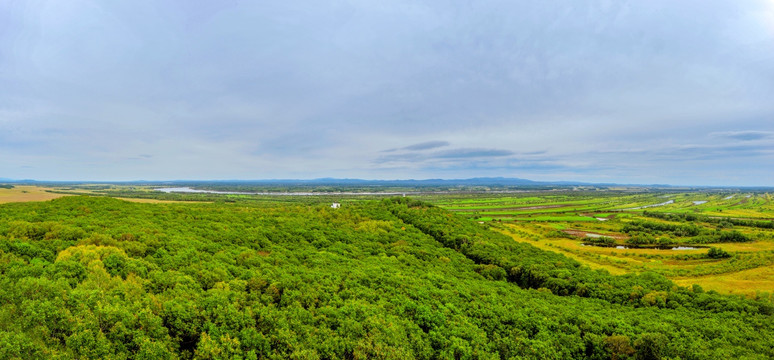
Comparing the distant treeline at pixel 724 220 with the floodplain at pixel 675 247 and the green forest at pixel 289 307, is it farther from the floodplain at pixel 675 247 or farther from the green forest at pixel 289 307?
the green forest at pixel 289 307

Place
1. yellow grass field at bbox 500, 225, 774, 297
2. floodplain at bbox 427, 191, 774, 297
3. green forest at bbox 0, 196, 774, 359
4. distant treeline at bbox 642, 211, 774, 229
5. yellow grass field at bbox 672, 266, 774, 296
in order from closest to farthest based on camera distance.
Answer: green forest at bbox 0, 196, 774, 359 → yellow grass field at bbox 672, 266, 774, 296 → yellow grass field at bbox 500, 225, 774, 297 → floodplain at bbox 427, 191, 774, 297 → distant treeline at bbox 642, 211, 774, 229

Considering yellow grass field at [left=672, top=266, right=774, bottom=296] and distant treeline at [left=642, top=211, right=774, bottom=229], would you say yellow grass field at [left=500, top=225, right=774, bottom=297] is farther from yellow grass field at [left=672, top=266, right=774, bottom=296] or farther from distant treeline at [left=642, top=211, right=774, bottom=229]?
distant treeline at [left=642, top=211, right=774, bottom=229]

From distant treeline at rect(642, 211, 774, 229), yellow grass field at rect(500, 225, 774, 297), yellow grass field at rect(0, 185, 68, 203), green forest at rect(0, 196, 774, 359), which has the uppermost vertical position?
yellow grass field at rect(0, 185, 68, 203)

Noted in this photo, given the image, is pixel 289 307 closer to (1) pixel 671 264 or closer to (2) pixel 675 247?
(1) pixel 671 264

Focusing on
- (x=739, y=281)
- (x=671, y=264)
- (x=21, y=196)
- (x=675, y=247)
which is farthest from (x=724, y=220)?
A: (x=21, y=196)

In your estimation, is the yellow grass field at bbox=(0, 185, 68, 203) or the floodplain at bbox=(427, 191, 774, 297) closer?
the floodplain at bbox=(427, 191, 774, 297)

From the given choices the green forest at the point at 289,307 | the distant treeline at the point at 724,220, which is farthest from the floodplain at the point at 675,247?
the green forest at the point at 289,307

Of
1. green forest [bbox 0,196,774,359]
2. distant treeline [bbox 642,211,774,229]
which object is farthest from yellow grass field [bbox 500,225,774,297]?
distant treeline [bbox 642,211,774,229]

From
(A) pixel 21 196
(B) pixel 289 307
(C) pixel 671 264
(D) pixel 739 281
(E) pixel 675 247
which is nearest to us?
(B) pixel 289 307

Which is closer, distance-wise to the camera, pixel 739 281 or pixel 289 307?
pixel 289 307

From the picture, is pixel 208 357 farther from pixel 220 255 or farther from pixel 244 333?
pixel 220 255
